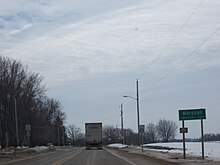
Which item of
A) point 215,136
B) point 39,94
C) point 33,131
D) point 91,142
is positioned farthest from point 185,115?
point 215,136

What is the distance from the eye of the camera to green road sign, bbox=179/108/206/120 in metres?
33.1

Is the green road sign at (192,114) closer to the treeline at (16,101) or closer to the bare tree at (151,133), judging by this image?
the treeline at (16,101)

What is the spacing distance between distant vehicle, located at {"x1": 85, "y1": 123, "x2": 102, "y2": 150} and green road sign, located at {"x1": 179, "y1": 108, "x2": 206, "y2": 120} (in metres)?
42.9

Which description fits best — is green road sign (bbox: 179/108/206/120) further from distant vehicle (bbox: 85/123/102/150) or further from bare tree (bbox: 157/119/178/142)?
bare tree (bbox: 157/119/178/142)

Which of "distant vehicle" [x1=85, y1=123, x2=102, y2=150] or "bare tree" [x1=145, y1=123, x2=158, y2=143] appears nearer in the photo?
"distant vehicle" [x1=85, y1=123, x2=102, y2=150]

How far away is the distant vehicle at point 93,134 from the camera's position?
75881 millimetres

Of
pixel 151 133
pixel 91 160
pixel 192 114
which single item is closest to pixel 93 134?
pixel 91 160

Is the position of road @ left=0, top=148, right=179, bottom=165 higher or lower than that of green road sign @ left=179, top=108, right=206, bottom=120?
lower

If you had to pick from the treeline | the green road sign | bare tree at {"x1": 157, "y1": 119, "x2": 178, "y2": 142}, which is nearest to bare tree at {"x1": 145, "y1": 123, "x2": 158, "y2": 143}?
bare tree at {"x1": 157, "y1": 119, "x2": 178, "y2": 142}

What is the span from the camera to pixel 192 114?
33.4 metres

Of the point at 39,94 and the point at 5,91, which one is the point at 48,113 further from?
the point at 5,91

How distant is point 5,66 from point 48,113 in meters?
50.3

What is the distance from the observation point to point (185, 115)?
33.6m

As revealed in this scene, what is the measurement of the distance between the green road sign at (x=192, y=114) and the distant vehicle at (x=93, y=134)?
42.9 metres
